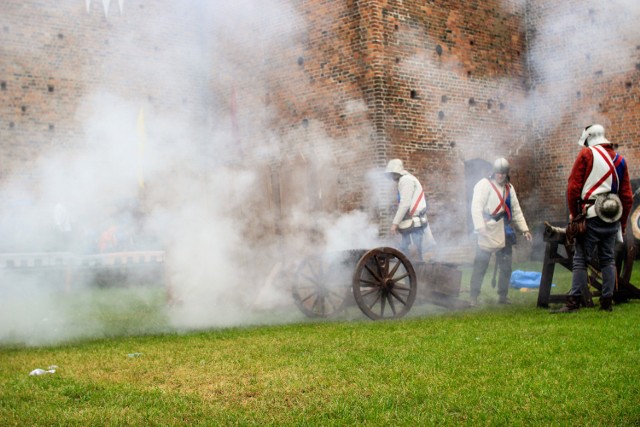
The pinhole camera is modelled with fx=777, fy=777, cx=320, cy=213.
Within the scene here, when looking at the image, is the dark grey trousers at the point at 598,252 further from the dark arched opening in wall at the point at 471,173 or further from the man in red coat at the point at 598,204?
the dark arched opening in wall at the point at 471,173

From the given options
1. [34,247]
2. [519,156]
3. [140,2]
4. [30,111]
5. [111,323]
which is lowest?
[111,323]

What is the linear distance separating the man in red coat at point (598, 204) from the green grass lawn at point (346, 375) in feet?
1.15

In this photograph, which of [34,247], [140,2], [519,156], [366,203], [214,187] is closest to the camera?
[34,247]

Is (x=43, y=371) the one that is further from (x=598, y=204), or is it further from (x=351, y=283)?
(x=598, y=204)

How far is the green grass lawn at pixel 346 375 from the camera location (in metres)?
3.52

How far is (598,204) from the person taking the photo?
659 cm

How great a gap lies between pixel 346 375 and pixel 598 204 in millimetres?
3313

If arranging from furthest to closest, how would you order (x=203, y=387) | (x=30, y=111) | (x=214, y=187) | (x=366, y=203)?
(x=30, y=111), (x=366, y=203), (x=214, y=187), (x=203, y=387)

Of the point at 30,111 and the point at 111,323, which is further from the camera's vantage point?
the point at 30,111

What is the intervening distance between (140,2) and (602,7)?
6.99m

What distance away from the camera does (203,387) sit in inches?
164

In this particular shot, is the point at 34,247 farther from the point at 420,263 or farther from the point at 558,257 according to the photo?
the point at 558,257

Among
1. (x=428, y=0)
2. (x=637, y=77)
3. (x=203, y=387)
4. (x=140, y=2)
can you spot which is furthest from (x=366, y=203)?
(x=203, y=387)

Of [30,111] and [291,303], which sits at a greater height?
[30,111]
